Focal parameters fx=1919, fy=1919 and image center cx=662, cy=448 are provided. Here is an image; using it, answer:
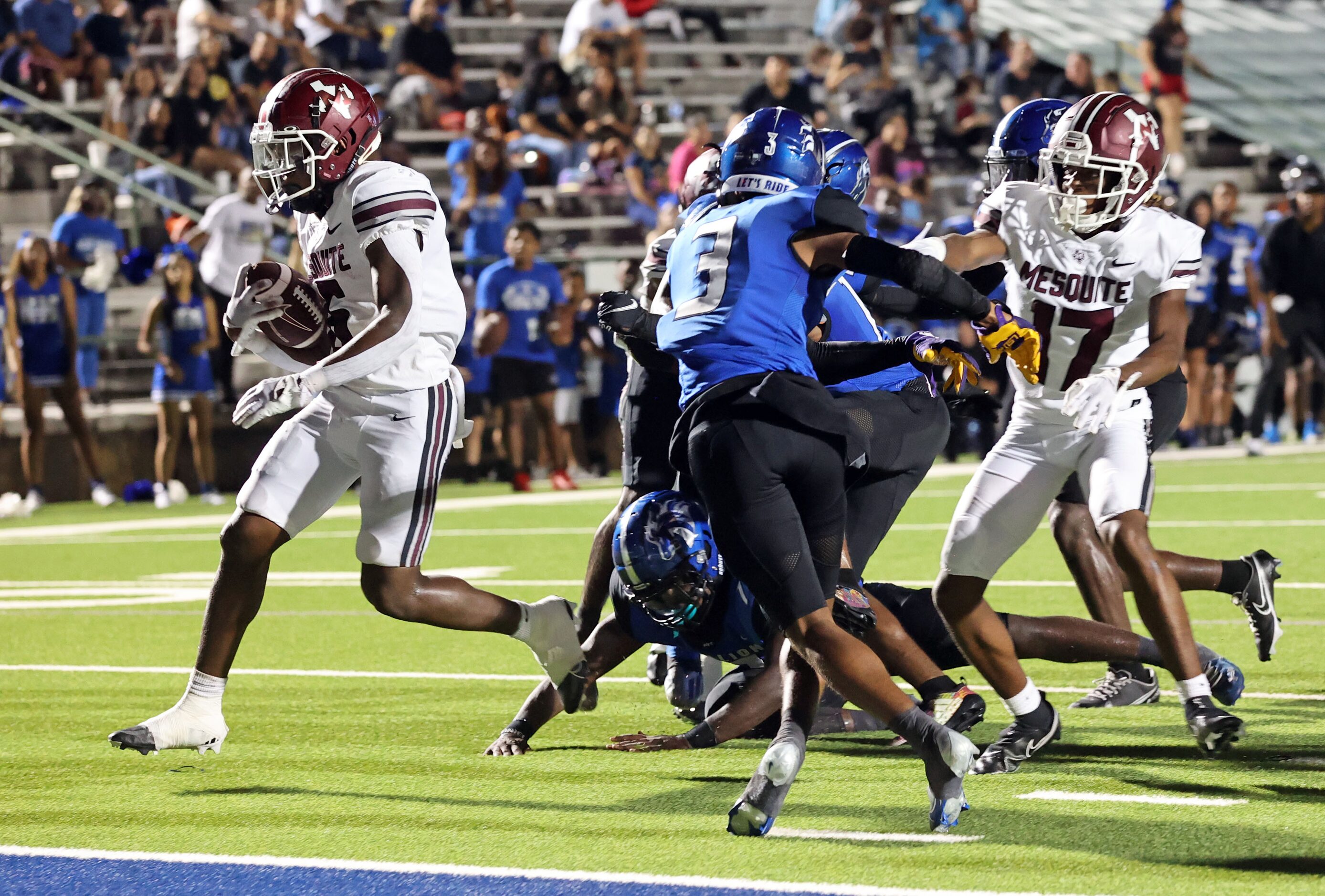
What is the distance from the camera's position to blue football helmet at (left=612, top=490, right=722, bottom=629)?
4.82m

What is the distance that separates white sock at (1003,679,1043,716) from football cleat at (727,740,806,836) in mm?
1020

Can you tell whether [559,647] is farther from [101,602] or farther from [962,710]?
[101,602]

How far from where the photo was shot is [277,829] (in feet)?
14.9

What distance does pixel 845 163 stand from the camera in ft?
19.7

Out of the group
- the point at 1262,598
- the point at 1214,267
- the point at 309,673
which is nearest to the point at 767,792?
the point at 1262,598

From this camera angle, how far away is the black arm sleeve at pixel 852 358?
5.44 m

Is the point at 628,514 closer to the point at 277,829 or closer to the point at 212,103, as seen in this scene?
the point at 277,829

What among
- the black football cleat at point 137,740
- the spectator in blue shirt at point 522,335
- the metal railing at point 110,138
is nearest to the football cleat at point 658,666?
the black football cleat at point 137,740

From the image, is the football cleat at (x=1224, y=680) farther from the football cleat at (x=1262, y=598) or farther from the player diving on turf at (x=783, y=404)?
the player diving on turf at (x=783, y=404)

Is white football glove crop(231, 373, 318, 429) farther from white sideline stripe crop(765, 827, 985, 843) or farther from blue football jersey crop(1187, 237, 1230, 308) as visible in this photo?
blue football jersey crop(1187, 237, 1230, 308)

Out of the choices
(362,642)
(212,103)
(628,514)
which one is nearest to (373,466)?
(628,514)

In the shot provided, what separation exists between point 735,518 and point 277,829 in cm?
132

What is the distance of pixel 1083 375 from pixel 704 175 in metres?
1.43

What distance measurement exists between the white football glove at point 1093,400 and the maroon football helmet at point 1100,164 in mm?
512
